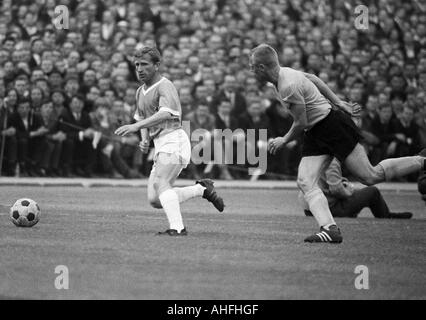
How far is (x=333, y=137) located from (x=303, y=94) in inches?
22.4

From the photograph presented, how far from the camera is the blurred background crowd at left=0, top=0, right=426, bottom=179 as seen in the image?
76.3ft

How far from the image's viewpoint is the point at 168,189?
12.0 m

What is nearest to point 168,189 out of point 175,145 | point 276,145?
point 175,145

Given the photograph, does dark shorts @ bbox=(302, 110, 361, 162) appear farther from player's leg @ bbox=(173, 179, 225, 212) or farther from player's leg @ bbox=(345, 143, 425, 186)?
player's leg @ bbox=(173, 179, 225, 212)

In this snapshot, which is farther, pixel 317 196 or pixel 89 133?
pixel 89 133

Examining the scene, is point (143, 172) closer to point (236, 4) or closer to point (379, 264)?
point (236, 4)

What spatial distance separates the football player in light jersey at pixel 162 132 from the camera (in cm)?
1191

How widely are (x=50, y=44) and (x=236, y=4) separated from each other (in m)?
5.85

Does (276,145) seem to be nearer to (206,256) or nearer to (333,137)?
(333,137)

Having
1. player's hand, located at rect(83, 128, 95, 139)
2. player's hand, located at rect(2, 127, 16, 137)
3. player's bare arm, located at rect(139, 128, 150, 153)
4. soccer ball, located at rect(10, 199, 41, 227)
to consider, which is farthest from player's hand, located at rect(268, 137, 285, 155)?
player's hand, located at rect(83, 128, 95, 139)

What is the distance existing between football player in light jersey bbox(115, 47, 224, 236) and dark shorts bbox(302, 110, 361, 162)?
4.90 ft

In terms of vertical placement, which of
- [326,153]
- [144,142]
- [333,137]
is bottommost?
[326,153]

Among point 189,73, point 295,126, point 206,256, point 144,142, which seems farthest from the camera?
point 189,73

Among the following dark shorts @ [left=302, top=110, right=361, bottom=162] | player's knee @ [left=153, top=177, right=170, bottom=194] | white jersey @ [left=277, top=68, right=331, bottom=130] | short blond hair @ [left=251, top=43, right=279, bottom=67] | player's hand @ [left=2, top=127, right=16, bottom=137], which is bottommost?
player's knee @ [left=153, top=177, right=170, bottom=194]
